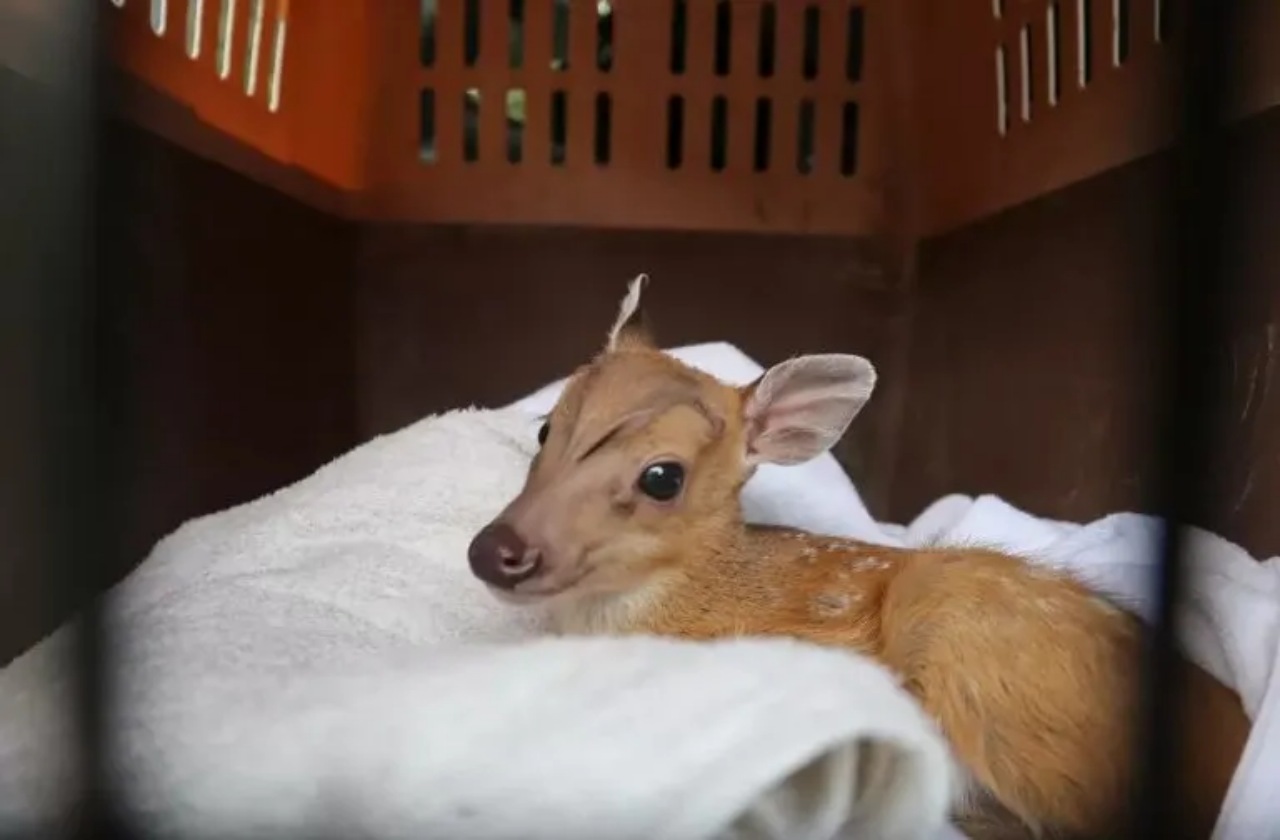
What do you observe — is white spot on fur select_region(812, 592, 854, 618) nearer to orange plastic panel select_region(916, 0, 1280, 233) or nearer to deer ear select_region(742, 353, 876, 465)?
deer ear select_region(742, 353, 876, 465)

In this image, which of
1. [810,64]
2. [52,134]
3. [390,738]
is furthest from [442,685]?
[810,64]

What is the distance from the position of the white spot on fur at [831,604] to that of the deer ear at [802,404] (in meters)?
0.20

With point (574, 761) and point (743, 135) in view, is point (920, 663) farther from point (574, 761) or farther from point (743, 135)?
point (743, 135)

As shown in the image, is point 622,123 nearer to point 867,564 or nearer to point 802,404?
point 802,404

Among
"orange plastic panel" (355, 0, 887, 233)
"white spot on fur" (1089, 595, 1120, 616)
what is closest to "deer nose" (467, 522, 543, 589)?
"white spot on fur" (1089, 595, 1120, 616)

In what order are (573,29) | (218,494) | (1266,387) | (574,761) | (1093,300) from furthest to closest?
(573,29), (218,494), (1093,300), (1266,387), (574,761)

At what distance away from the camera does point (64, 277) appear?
1.22 meters

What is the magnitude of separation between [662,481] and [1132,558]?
0.55m

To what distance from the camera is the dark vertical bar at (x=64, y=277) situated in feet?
3.86

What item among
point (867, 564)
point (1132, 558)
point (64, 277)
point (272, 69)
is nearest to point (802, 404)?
point (867, 564)

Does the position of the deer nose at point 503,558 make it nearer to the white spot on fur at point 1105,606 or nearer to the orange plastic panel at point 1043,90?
the white spot on fur at point 1105,606

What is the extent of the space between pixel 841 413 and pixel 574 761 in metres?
0.75

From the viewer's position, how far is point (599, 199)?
88.3 inches

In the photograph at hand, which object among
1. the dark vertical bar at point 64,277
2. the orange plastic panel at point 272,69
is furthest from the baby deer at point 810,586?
the orange plastic panel at point 272,69
